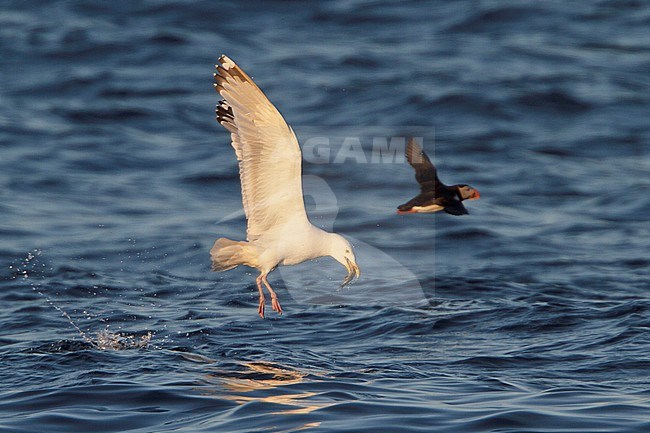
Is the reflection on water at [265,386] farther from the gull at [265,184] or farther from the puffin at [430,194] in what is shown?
the puffin at [430,194]

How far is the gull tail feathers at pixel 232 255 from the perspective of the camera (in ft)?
23.3

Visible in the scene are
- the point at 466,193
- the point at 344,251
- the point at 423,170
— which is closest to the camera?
the point at 344,251

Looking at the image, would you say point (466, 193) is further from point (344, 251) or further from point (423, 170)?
point (344, 251)

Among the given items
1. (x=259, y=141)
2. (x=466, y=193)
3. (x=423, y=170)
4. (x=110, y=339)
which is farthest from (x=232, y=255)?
(x=466, y=193)

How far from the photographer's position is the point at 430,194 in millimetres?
8227

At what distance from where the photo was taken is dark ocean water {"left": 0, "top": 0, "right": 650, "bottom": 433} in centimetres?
644

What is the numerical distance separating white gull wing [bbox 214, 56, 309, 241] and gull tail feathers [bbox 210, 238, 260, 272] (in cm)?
34

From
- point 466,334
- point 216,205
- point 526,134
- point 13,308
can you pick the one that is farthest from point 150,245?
point 526,134

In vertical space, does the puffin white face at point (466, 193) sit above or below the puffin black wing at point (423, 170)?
below

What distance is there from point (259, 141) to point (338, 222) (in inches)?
197

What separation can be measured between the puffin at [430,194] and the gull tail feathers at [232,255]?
4.89 ft

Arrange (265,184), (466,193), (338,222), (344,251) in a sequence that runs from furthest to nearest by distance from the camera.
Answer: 1. (338,222)
2. (466,193)
3. (344,251)
4. (265,184)

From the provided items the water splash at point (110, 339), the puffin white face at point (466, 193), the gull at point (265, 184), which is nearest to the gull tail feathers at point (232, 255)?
the gull at point (265, 184)

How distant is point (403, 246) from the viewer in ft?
37.0
